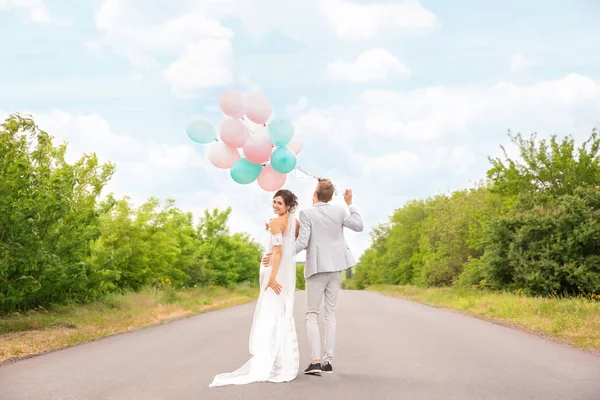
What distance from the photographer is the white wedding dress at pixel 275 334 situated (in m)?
7.34

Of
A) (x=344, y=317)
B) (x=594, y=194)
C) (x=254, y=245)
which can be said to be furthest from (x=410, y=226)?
(x=344, y=317)

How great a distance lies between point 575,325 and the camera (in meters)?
13.5

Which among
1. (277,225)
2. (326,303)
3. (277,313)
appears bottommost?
(277,313)

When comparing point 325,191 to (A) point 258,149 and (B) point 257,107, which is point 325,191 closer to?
(A) point 258,149

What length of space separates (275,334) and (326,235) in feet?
4.50

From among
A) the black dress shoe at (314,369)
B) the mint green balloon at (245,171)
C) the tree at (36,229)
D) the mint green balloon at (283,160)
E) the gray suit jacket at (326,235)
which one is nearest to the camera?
the black dress shoe at (314,369)

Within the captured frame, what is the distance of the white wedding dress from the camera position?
734 centimetres

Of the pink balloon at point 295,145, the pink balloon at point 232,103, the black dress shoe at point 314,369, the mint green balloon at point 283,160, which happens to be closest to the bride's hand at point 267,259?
the black dress shoe at point 314,369

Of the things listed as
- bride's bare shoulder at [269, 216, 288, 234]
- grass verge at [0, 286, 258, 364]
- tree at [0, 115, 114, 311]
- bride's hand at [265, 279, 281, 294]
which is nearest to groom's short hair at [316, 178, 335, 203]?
bride's bare shoulder at [269, 216, 288, 234]

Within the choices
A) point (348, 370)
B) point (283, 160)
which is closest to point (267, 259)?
point (348, 370)

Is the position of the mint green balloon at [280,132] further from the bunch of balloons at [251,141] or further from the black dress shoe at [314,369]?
the black dress shoe at [314,369]

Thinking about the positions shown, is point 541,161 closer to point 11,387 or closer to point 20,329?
point 20,329

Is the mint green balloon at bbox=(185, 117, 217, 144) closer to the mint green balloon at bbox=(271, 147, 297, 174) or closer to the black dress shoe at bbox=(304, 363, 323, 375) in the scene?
the mint green balloon at bbox=(271, 147, 297, 174)

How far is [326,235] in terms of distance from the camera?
808 centimetres
